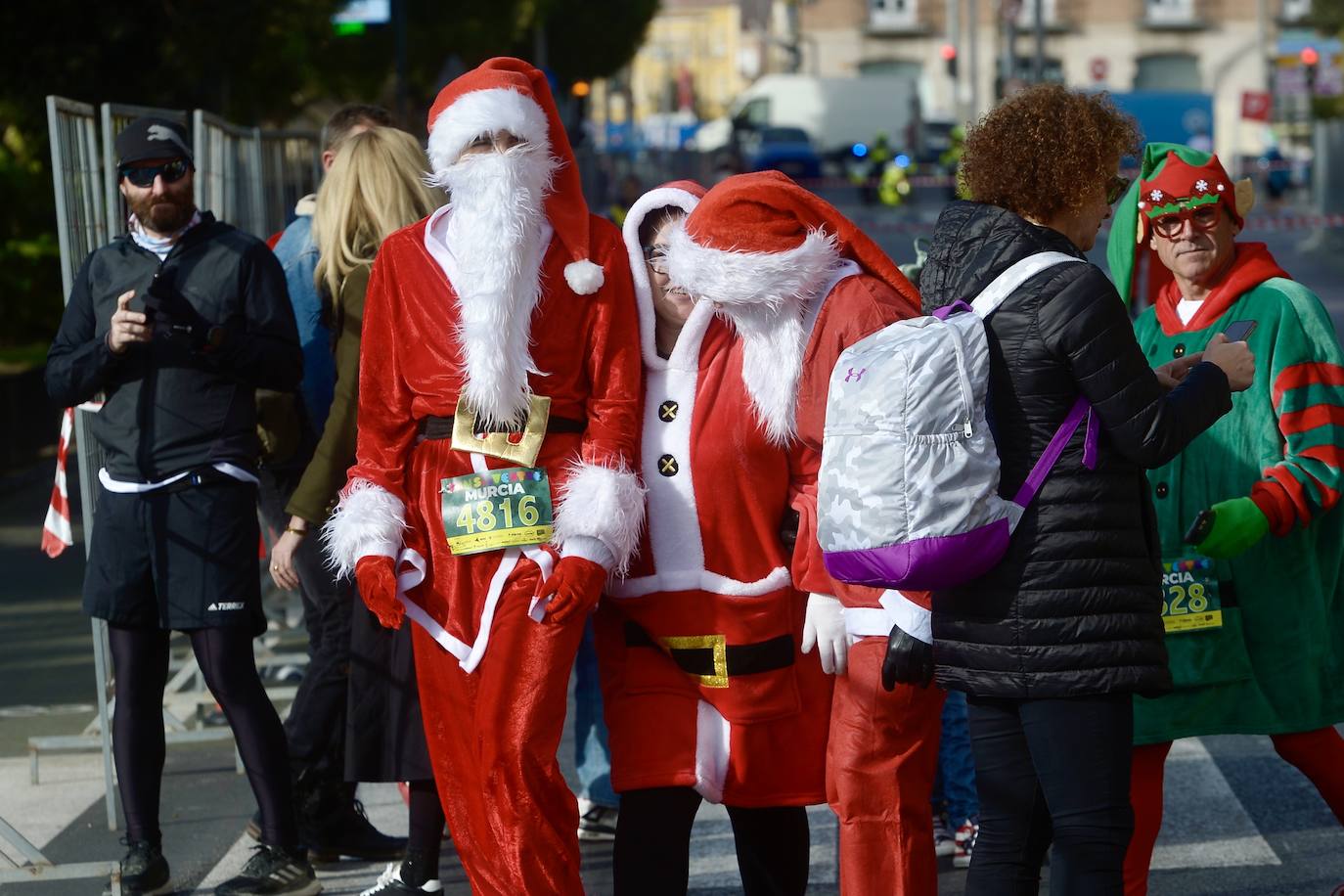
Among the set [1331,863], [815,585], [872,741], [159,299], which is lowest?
[1331,863]

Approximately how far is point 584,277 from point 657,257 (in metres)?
0.23

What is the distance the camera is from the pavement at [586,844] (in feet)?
16.6

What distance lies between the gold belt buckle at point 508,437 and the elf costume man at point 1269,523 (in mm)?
1468

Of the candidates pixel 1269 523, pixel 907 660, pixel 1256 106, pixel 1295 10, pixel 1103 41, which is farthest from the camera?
pixel 1295 10

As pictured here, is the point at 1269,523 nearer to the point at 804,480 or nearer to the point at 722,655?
the point at 804,480

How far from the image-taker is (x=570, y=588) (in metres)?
3.92

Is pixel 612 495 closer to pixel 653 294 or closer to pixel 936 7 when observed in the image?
pixel 653 294

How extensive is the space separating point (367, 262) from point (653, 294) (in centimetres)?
116

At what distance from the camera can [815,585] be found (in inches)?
153

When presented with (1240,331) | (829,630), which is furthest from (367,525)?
(1240,331)

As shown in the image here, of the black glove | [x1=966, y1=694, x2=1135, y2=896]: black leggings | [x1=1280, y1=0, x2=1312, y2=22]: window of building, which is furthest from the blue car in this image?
[x1=966, y1=694, x2=1135, y2=896]: black leggings

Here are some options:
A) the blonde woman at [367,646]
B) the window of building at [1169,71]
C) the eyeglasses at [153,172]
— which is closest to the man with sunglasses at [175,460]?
the eyeglasses at [153,172]

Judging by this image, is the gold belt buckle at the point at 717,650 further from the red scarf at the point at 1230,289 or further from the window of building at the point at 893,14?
the window of building at the point at 893,14

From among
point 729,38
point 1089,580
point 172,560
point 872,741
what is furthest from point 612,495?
point 729,38
